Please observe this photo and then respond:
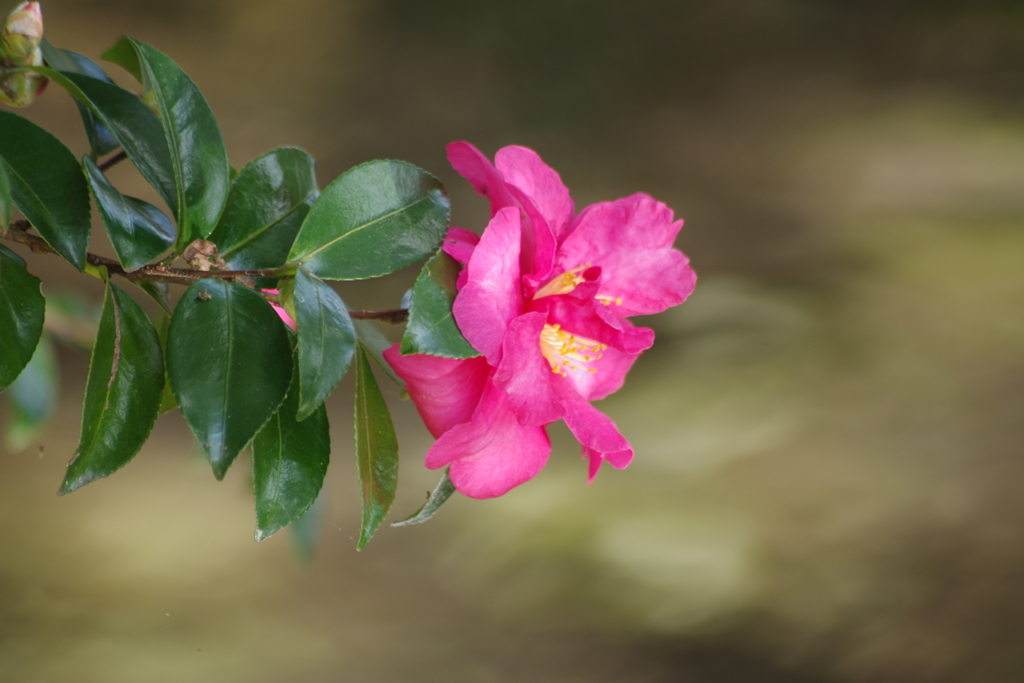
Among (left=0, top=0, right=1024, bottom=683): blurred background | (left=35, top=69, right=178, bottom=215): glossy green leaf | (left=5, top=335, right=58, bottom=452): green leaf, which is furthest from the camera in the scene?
(left=0, top=0, right=1024, bottom=683): blurred background

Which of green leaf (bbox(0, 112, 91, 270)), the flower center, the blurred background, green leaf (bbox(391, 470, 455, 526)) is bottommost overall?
the blurred background

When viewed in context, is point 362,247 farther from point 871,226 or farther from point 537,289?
point 871,226

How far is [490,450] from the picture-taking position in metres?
0.41

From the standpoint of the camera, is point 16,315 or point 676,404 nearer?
point 16,315

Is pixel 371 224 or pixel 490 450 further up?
pixel 371 224

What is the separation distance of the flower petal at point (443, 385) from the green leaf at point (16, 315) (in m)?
0.18

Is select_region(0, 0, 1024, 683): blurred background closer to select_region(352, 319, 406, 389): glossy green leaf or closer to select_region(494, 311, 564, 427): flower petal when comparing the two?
select_region(352, 319, 406, 389): glossy green leaf

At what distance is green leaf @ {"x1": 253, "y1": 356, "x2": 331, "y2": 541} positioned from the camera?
1.26ft

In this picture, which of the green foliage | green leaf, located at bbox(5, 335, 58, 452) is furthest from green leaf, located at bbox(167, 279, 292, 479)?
green leaf, located at bbox(5, 335, 58, 452)

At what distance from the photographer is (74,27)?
50.8 inches

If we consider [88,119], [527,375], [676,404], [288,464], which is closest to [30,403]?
[88,119]

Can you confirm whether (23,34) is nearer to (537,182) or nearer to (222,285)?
(222,285)

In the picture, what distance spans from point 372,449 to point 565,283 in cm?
14

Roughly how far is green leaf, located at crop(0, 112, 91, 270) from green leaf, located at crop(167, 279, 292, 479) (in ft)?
0.22
